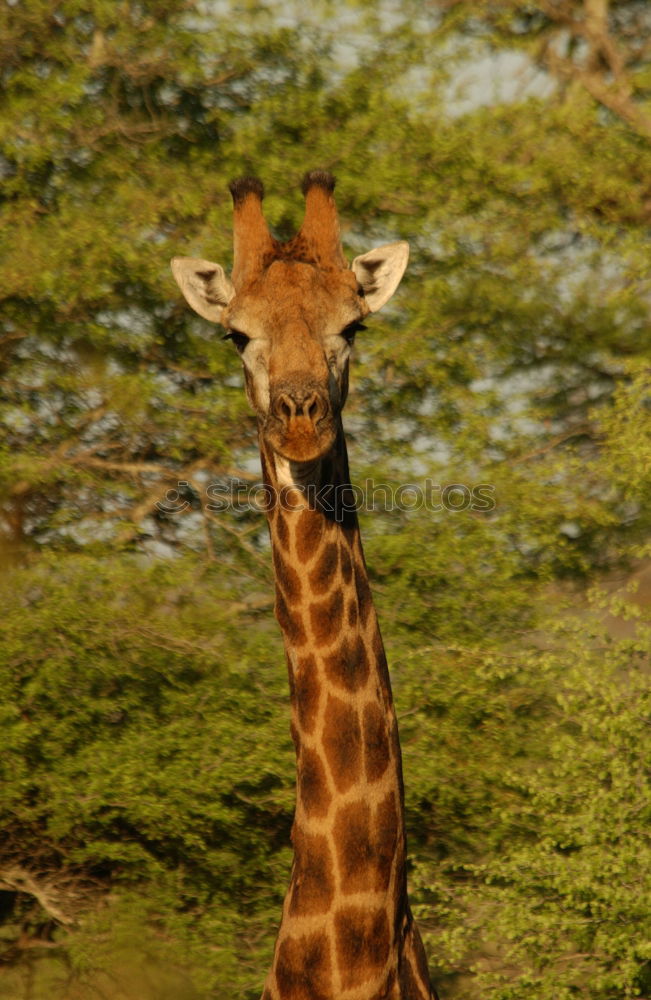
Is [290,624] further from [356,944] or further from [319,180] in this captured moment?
[319,180]

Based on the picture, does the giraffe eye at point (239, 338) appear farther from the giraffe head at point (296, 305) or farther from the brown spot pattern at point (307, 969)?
the brown spot pattern at point (307, 969)

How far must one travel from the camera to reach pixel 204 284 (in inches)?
268

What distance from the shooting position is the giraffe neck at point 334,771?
550cm

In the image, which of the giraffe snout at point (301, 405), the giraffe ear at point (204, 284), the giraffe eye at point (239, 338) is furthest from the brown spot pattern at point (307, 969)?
the giraffe ear at point (204, 284)

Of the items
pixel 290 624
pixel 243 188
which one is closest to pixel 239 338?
pixel 243 188

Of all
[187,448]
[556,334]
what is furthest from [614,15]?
[187,448]

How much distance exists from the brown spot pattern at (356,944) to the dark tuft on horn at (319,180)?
3401mm

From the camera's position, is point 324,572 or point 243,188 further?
point 243,188

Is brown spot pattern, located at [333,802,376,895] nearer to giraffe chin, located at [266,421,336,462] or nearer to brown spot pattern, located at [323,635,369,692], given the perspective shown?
brown spot pattern, located at [323,635,369,692]

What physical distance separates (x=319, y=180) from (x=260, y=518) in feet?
24.4

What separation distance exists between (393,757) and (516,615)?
7.31 metres

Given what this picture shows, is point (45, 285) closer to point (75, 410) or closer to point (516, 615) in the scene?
point (75, 410)

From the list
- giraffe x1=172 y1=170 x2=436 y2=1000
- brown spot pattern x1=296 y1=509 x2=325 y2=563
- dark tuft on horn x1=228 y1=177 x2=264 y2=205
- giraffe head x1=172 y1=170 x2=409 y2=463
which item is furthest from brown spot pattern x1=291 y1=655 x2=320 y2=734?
dark tuft on horn x1=228 y1=177 x2=264 y2=205

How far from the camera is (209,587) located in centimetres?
1280
